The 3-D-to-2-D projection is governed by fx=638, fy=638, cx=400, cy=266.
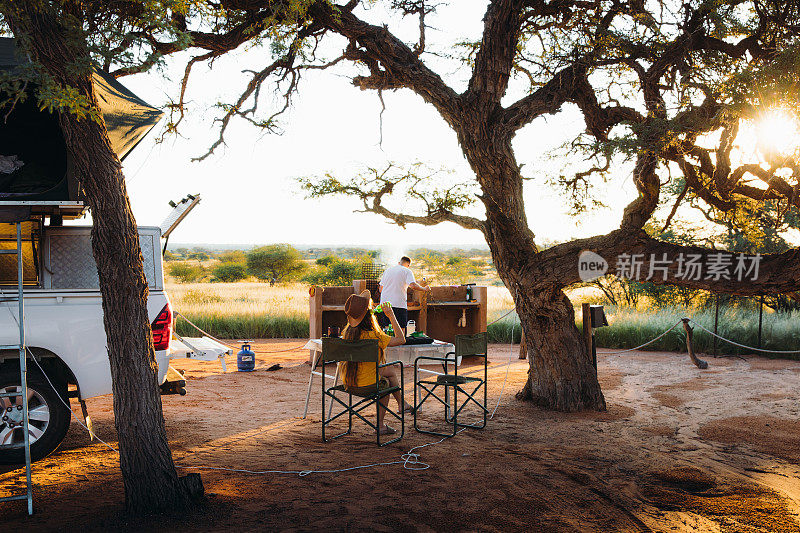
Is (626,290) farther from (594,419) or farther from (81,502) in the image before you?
(81,502)

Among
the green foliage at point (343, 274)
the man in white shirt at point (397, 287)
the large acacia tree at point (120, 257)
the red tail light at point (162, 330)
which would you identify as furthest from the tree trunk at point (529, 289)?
the green foliage at point (343, 274)

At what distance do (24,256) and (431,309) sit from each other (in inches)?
305

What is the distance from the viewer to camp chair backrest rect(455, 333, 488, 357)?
6.03 meters

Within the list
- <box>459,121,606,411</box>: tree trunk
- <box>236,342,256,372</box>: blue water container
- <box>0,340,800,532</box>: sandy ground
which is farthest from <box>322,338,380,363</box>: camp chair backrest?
<box>236,342,256,372</box>: blue water container

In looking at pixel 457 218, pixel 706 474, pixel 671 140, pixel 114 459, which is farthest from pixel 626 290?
pixel 114 459

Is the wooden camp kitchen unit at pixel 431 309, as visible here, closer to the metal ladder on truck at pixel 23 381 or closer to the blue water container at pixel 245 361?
Answer: the blue water container at pixel 245 361

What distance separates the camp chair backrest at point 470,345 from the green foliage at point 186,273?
4675cm

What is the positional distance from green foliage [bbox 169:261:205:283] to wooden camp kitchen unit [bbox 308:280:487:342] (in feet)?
135

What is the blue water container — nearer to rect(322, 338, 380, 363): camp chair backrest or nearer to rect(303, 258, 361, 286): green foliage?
rect(322, 338, 380, 363): camp chair backrest

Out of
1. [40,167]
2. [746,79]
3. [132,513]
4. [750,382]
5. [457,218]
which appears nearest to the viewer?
[132,513]

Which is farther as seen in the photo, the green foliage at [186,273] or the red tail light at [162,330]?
the green foliage at [186,273]

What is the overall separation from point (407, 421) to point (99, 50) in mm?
4572

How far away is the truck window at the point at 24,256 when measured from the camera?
552cm

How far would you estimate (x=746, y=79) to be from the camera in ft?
16.5
